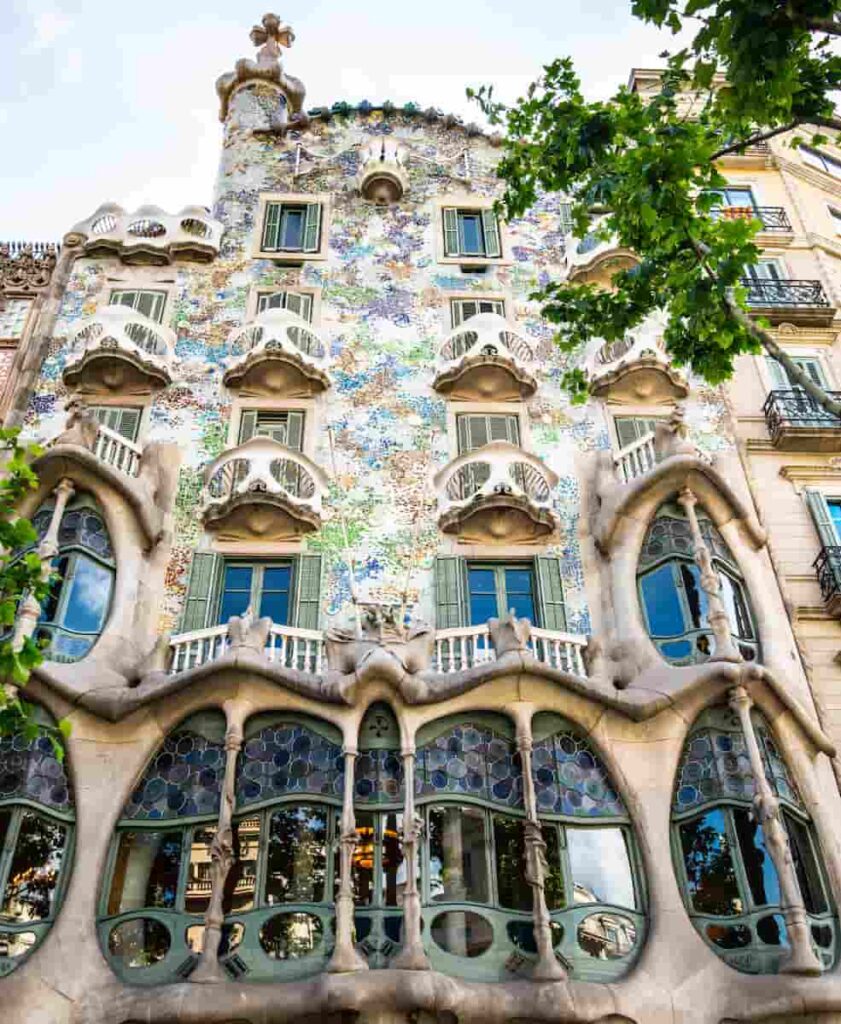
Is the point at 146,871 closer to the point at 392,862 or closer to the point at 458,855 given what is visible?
the point at 392,862

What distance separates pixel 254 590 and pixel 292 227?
31.1ft

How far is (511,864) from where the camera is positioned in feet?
37.7

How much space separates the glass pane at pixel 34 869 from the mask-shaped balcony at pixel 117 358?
8226 millimetres

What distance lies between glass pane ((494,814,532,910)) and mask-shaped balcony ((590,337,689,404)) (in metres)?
8.62

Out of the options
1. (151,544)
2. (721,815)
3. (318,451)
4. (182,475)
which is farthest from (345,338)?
(721,815)

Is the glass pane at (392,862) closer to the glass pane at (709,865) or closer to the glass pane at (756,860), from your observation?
the glass pane at (709,865)

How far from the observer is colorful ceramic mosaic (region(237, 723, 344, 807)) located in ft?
38.6

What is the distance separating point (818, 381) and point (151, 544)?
12855mm

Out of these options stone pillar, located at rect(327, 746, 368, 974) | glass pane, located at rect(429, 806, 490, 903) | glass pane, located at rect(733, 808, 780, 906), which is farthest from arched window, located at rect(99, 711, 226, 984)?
glass pane, located at rect(733, 808, 780, 906)

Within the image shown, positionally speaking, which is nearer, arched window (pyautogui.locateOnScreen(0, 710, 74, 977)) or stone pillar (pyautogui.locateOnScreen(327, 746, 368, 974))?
stone pillar (pyautogui.locateOnScreen(327, 746, 368, 974))

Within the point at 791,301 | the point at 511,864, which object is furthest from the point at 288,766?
the point at 791,301

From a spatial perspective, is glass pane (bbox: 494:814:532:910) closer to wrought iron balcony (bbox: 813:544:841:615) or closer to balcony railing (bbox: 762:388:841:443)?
wrought iron balcony (bbox: 813:544:841:615)

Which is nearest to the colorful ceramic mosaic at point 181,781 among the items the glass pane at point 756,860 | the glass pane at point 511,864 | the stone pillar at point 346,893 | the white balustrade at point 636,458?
the stone pillar at point 346,893

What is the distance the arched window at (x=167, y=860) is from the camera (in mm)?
10914
